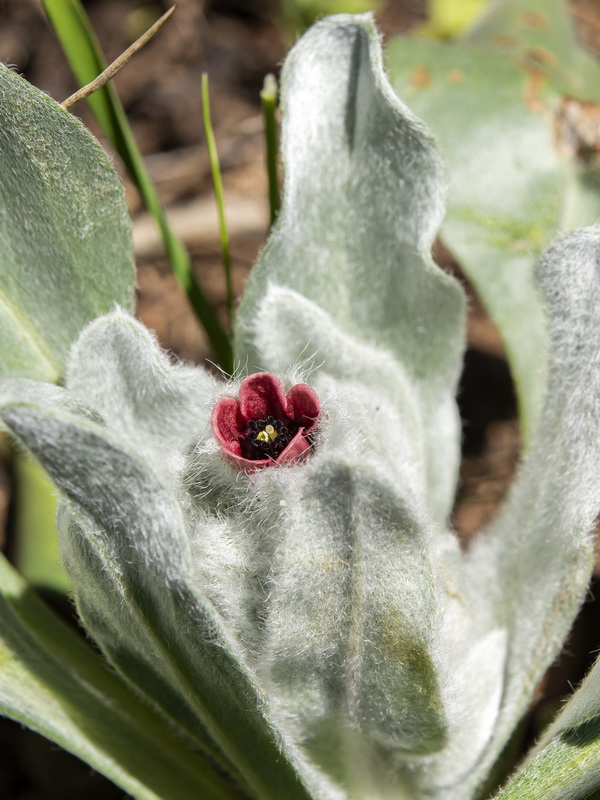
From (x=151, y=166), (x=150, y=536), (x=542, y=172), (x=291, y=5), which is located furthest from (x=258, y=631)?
(x=291, y=5)

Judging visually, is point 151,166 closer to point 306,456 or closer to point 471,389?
point 471,389

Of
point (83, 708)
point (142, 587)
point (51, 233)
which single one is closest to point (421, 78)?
point (51, 233)

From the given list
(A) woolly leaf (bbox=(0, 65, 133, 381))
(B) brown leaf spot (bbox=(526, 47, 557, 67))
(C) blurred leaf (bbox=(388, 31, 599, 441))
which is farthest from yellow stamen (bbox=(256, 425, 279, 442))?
(B) brown leaf spot (bbox=(526, 47, 557, 67))

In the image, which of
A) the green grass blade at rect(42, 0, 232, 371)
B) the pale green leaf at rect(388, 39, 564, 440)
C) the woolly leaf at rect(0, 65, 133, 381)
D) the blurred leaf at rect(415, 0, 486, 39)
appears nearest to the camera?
the woolly leaf at rect(0, 65, 133, 381)

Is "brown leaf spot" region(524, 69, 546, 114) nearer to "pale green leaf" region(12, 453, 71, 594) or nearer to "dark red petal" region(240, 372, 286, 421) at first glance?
"dark red petal" region(240, 372, 286, 421)

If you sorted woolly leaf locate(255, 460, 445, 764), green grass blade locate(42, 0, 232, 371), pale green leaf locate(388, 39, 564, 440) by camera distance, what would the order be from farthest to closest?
1. pale green leaf locate(388, 39, 564, 440)
2. green grass blade locate(42, 0, 232, 371)
3. woolly leaf locate(255, 460, 445, 764)

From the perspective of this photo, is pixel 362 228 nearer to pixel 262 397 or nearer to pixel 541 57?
pixel 262 397

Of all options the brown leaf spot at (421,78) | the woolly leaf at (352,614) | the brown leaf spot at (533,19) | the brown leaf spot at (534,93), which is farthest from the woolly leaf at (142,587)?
the brown leaf spot at (533,19)
